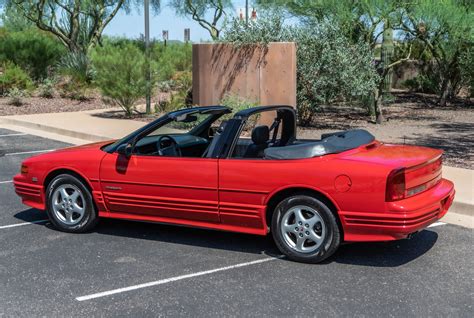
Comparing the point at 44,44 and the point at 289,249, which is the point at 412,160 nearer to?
the point at 289,249

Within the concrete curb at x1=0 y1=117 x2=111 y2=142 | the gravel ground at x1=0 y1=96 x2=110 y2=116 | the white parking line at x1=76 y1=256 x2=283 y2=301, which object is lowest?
the white parking line at x1=76 y1=256 x2=283 y2=301

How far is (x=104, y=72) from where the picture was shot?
17.8 m

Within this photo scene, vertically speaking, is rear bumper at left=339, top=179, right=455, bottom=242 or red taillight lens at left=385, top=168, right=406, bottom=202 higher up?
red taillight lens at left=385, top=168, right=406, bottom=202

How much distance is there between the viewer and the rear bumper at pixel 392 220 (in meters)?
5.42

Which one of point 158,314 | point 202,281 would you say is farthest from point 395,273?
point 158,314

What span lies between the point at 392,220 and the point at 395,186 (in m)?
0.29

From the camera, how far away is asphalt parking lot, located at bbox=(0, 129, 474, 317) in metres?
4.86

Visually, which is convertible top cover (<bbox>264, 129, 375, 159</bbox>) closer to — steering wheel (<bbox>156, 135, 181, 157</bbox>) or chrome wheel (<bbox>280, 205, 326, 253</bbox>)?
chrome wheel (<bbox>280, 205, 326, 253</bbox>)

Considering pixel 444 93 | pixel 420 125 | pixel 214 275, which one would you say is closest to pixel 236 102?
pixel 420 125

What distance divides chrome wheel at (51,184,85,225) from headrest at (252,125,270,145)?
6.35 ft

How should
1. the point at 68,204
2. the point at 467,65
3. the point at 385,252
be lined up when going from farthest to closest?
1. the point at 467,65
2. the point at 68,204
3. the point at 385,252

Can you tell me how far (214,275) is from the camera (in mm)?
5574

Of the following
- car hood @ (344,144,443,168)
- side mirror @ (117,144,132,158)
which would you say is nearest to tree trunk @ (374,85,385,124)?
car hood @ (344,144,443,168)

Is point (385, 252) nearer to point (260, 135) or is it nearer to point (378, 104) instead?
point (260, 135)
